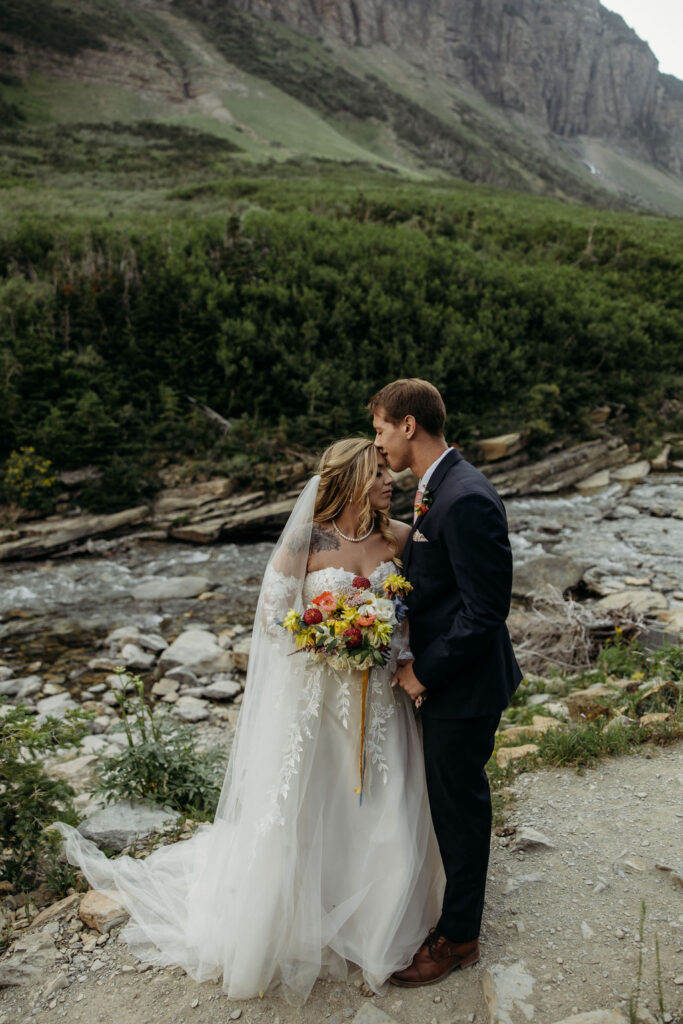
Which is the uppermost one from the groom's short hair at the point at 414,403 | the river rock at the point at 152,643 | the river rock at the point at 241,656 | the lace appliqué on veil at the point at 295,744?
the groom's short hair at the point at 414,403

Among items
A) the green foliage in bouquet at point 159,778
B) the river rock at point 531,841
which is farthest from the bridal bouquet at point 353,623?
the green foliage in bouquet at point 159,778

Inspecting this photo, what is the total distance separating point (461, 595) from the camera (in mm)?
2850

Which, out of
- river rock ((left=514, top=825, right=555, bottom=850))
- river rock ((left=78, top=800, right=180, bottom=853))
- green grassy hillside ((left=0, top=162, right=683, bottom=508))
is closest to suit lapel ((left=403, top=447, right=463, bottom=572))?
river rock ((left=514, top=825, right=555, bottom=850))

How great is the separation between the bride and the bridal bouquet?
108mm

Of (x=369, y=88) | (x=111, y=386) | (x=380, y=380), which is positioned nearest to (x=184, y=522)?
(x=111, y=386)

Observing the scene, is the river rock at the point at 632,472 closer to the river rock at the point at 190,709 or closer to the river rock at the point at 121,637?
the river rock at the point at 121,637

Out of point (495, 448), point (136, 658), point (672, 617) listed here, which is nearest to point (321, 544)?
point (136, 658)

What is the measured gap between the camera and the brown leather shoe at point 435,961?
300 centimetres

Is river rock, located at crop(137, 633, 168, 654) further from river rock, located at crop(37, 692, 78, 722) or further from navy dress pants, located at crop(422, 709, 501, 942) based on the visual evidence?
navy dress pants, located at crop(422, 709, 501, 942)

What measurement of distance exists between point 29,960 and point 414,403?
128 inches

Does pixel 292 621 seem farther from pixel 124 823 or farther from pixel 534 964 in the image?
pixel 124 823

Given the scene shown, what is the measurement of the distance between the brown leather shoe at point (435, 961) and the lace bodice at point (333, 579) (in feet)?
5.36

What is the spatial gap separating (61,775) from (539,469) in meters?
12.1

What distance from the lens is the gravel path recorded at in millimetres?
2861
